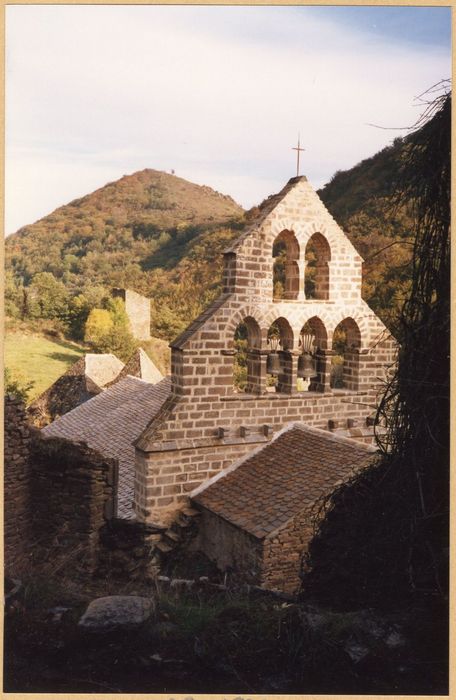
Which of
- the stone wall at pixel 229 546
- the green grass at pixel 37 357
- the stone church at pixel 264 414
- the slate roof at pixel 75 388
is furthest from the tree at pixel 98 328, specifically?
the stone wall at pixel 229 546

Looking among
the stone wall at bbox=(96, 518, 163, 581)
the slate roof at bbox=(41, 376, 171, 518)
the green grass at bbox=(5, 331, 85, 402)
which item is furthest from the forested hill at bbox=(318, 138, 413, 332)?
the green grass at bbox=(5, 331, 85, 402)

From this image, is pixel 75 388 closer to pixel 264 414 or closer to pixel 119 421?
pixel 119 421

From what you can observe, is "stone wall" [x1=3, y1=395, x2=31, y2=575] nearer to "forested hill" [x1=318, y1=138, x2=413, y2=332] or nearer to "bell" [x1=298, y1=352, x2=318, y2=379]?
"bell" [x1=298, y1=352, x2=318, y2=379]

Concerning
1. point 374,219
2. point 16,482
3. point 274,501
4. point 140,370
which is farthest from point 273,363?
point 374,219

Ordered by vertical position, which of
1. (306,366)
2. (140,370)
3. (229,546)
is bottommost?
(229,546)

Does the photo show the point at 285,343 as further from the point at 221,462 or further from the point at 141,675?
the point at 141,675

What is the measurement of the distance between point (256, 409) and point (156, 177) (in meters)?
56.6

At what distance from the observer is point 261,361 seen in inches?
460

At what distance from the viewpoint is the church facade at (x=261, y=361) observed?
1084 cm

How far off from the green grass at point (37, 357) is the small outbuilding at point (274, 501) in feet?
73.9

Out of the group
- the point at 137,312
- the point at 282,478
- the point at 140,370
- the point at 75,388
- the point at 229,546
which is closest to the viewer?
the point at 229,546

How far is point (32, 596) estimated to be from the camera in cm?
607

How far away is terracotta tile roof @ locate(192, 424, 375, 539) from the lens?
30.5ft

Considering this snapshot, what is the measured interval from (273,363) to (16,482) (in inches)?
180
